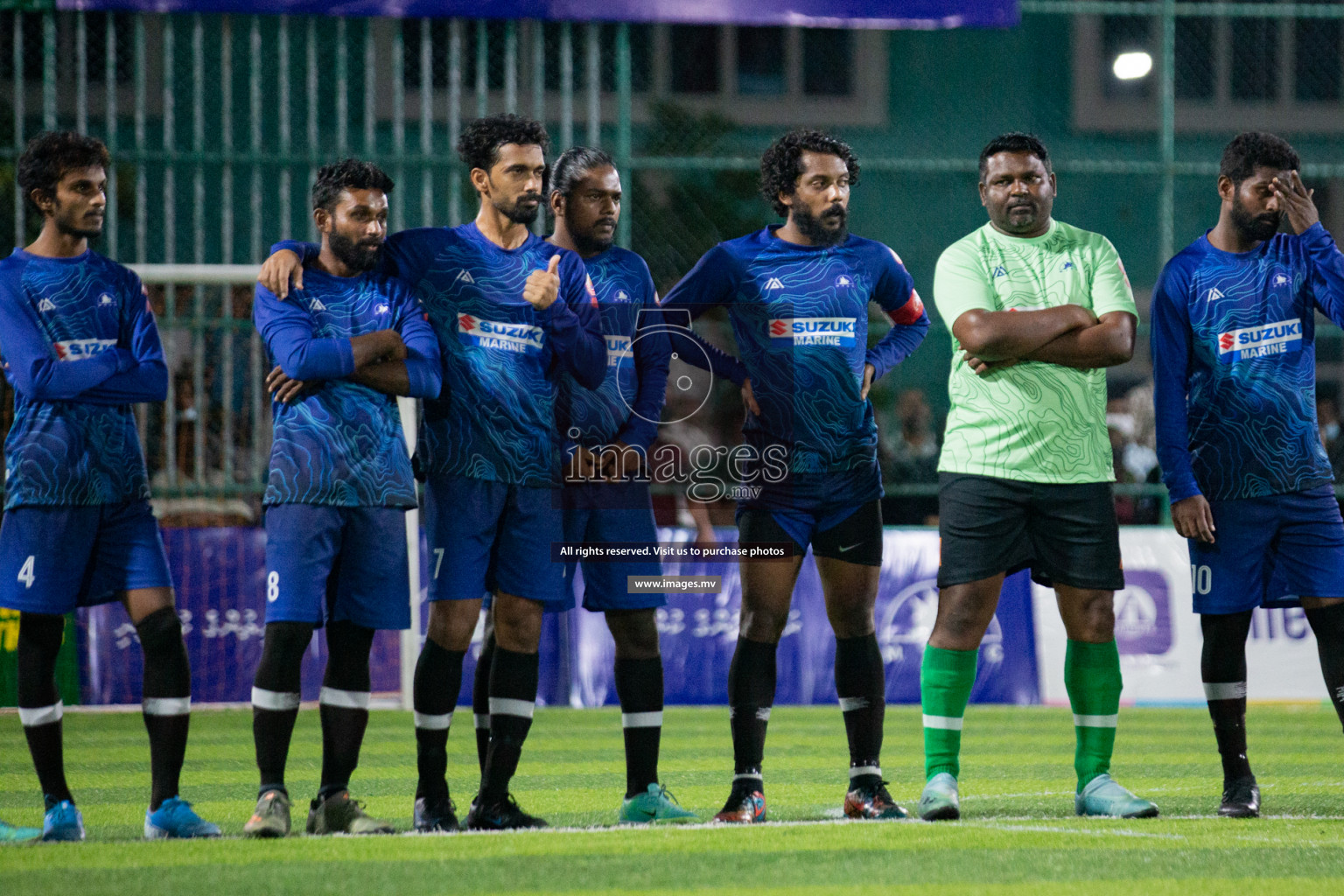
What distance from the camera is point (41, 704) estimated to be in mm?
5430

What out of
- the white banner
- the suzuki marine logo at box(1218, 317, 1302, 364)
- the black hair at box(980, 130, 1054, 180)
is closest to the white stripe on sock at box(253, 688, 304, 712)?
the black hair at box(980, 130, 1054, 180)

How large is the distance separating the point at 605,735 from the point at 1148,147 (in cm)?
1231

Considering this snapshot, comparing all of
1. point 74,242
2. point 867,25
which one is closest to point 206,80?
point 867,25

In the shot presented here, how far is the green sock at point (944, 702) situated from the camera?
5.71 m

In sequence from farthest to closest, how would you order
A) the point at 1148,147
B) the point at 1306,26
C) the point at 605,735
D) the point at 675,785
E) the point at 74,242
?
the point at 1148,147, the point at 1306,26, the point at 605,735, the point at 675,785, the point at 74,242

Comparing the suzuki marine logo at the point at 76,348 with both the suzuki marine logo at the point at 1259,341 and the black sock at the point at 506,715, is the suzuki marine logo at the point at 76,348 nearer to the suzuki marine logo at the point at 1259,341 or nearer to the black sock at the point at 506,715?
the black sock at the point at 506,715

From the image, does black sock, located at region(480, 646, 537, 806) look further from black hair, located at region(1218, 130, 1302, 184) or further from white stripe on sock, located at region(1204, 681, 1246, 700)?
black hair, located at region(1218, 130, 1302, 184)

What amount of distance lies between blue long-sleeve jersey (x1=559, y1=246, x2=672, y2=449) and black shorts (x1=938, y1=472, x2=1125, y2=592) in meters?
1.13

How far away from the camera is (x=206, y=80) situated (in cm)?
1305

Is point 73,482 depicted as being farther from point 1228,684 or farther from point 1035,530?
point 1228,684

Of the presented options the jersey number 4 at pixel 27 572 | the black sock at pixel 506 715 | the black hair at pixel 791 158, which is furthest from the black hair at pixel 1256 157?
the jersey number 4 at pixel 27 572

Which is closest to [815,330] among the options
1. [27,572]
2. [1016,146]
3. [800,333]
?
[800,333]

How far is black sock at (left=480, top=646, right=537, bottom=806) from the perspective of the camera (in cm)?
547

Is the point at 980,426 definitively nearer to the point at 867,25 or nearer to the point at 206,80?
the point at 867,25
